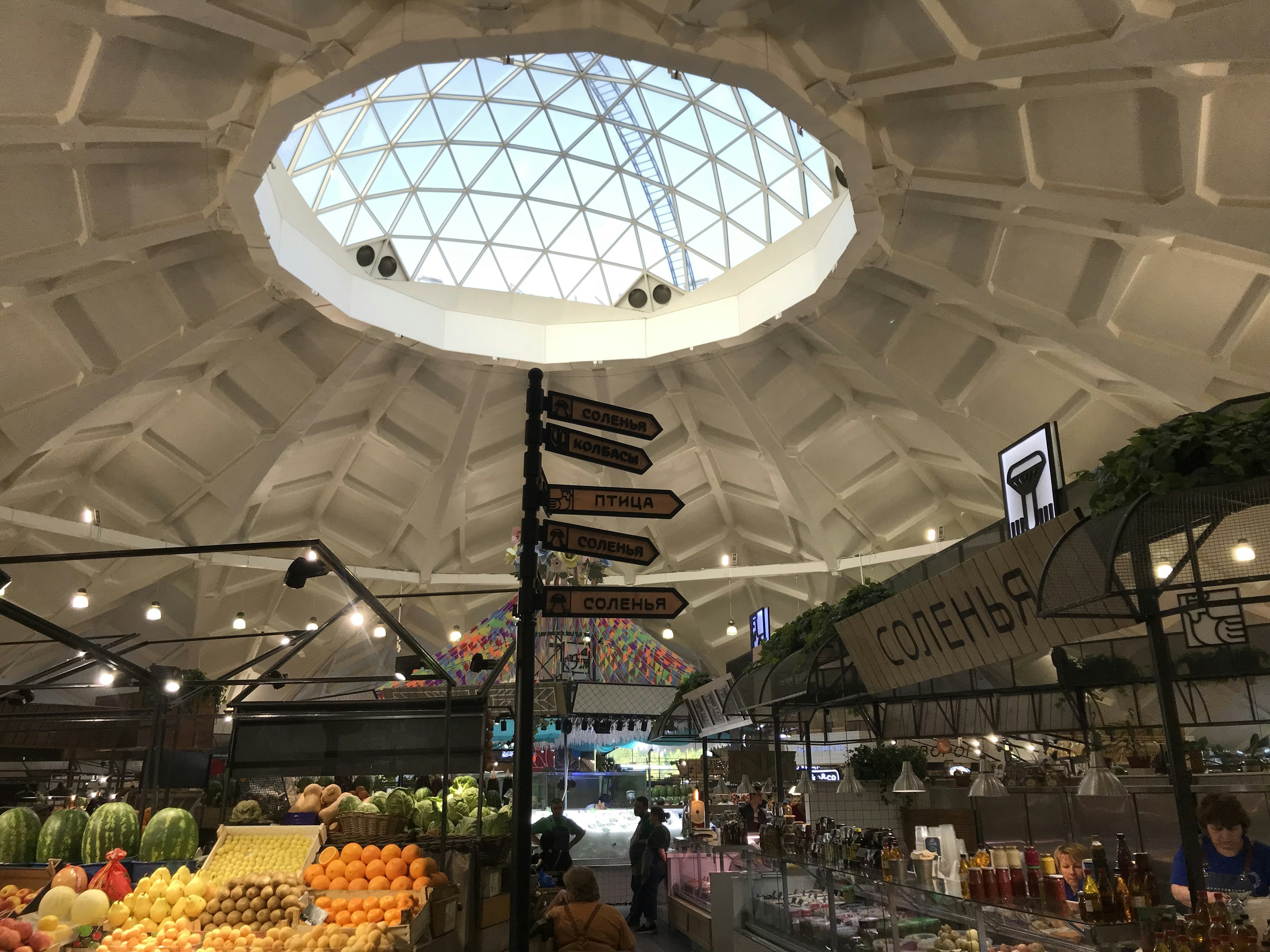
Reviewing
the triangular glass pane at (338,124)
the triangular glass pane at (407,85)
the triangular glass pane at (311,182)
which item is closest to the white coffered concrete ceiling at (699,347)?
the triangular glass pane at (311,182)

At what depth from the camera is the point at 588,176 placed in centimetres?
2019

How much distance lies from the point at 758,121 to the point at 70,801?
16095 millimetres

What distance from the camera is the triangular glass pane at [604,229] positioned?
20.8 m

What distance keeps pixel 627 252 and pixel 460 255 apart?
383 centimetres

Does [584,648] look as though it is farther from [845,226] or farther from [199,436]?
[845,226]

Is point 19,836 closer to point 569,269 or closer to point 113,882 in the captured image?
point 113,882

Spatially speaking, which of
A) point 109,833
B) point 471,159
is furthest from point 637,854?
point 471,159

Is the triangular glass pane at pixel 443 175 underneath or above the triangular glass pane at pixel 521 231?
above

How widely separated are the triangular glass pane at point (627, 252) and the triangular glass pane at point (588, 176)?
3.92 ft

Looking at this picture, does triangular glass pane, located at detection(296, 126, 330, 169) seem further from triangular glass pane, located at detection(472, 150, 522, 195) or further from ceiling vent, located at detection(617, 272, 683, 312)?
ceiling vent, located at detection(617, 272, 683, 312)

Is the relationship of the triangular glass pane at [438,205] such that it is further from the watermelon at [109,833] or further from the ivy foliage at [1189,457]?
the ivy foliage at [1189,457]

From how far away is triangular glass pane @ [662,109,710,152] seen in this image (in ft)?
60.0

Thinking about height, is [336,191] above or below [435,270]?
above

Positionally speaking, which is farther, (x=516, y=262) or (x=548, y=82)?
(x=516, y=262)
